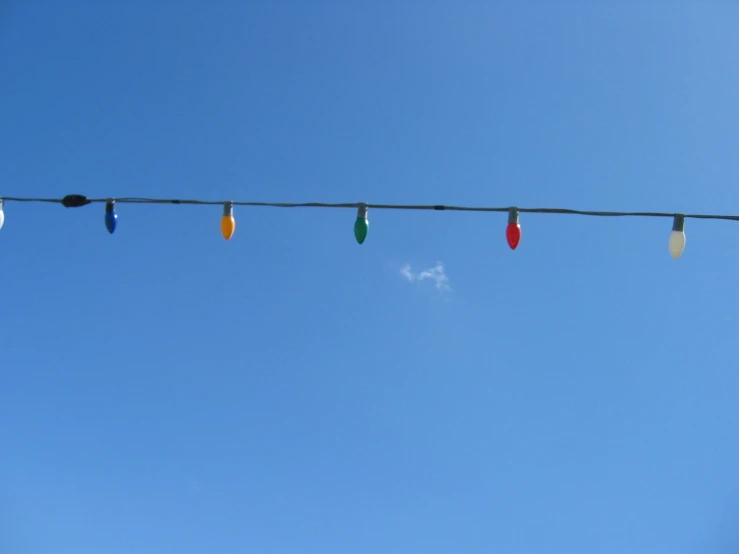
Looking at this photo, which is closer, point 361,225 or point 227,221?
point 361,225

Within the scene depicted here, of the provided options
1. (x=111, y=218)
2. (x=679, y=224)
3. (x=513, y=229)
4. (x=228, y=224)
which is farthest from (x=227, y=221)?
(x=679, y=224)

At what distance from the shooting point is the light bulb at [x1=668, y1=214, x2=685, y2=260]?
8570mm

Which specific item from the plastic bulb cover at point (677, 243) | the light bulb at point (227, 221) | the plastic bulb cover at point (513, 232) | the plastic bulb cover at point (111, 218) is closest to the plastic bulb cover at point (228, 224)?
the light bulb at point (227, 221)

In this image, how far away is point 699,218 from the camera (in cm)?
808

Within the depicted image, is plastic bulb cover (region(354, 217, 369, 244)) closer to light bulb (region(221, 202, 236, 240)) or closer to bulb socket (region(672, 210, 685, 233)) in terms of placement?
light bulb (region(221, 202, 236, 240))

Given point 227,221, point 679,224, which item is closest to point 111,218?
point 227,221

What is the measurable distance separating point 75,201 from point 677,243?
5987mm

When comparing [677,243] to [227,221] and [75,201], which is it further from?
[75,201]

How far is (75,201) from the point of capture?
863cm

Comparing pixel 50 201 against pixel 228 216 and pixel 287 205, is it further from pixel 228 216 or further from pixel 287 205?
pixel 287 205

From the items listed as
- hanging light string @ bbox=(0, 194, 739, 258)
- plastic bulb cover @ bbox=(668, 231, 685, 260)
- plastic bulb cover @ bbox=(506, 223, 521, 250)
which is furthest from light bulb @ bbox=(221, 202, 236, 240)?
plastic bulb cover @ bbox=(668, 231, 685, 260)

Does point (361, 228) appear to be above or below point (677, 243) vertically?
below

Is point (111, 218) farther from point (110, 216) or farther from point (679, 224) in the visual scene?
point (679, 224)

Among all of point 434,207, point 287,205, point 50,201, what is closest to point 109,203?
point 50,201
